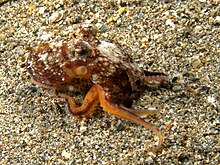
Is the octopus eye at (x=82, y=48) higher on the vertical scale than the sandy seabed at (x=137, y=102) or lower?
higher

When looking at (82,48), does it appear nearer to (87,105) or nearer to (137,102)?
(87,105)

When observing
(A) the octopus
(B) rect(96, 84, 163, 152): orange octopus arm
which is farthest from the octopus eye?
(B) rect(96, 84, 163, 152): orange octopus arm

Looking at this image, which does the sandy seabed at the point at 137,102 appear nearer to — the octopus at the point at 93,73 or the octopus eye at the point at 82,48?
the octopus at the point at 93,73

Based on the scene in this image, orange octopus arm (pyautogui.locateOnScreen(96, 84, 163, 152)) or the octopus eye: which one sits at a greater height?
the octopus eye

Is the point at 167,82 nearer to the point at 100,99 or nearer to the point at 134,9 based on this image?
the point at 100,99

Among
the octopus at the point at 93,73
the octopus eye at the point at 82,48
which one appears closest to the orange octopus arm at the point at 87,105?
the octopus at the point at 93,73

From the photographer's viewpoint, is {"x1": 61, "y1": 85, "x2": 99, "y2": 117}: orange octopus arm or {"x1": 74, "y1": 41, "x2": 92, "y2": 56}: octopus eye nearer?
{"x1": 74, "y1": 41, "x2": 92, "y2": 56}: octopus eye

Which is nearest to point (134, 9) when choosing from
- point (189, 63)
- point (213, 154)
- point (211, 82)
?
point (189, 63)

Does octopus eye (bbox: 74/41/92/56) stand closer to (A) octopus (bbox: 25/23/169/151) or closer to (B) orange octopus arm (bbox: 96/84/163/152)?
(A) octopus (bbox: 25/23/169/151)
